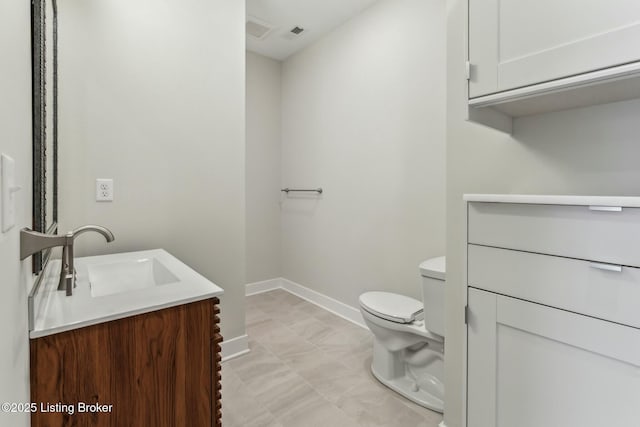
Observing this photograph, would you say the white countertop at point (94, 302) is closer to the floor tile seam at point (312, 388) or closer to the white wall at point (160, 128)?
the white wall at point (160, 128)

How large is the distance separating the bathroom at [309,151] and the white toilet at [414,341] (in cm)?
10

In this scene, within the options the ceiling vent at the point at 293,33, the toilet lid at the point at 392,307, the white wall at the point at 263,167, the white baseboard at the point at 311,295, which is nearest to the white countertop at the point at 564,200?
the toilet lid at the point at 392,307

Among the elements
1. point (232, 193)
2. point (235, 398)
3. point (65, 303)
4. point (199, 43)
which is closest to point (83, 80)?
point (199, 43)

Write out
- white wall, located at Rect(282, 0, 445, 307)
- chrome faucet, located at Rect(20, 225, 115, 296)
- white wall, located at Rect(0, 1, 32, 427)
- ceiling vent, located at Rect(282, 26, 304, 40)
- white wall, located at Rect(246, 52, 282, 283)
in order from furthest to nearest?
white wall, located at Rect(246, 52, 282, 283) → ceiling vent, located at Rect(282, 26, 304, 40) → white wall, located at Rect(282, 0, 445, 307) → chrome faucet, located at Rect(20, 225, 115, 296) → white wall, located at Rect(0, 1, 32, 427)

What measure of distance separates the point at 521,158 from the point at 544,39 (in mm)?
445

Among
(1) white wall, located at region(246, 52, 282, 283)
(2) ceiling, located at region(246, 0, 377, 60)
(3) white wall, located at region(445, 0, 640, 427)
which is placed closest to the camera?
(3) white wall, located at region(445, 0, 640, 427)

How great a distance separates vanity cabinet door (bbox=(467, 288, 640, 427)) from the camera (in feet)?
2.58

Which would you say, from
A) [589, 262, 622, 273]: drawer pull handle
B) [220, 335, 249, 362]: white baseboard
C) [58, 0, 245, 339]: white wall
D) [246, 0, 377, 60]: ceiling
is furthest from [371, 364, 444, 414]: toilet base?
[246, 0, 377, 60]: ceiling

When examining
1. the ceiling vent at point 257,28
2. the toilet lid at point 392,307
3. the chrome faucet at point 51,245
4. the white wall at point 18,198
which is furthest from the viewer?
the ceiling vent at point 257,28

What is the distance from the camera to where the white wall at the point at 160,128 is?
1569mm

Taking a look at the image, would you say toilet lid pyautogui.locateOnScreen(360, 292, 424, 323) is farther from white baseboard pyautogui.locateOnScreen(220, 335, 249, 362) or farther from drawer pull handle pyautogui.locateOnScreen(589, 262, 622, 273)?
drawer pull handle pyautogui.locateOnScreen(589, 262, 622, 273)

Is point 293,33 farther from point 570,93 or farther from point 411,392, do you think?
point 411,392

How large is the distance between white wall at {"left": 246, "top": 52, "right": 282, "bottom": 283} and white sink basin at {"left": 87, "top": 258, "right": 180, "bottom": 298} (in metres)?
1.87

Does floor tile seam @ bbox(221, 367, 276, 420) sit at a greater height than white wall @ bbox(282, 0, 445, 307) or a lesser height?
lesser
